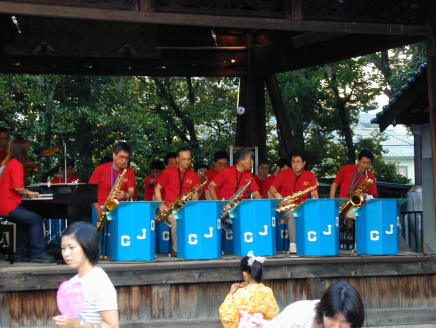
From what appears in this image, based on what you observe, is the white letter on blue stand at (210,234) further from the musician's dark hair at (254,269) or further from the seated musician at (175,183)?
the musician's dark hair at (254,269)

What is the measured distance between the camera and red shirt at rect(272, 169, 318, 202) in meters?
11.2

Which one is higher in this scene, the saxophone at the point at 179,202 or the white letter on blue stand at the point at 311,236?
the saxophone at the point at 179,202

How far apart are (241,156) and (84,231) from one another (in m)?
6.35

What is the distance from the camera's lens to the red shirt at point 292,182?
36.9 ft

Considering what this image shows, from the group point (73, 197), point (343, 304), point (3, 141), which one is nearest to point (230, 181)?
point (73, 197)

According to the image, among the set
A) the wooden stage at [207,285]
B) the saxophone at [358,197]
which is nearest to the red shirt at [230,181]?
the wooden stage at [207,285]

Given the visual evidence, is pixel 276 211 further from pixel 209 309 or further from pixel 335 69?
pixel 335 69

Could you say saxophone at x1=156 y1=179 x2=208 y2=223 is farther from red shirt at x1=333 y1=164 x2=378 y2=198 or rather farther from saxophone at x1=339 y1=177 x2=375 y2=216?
red shirt at x1=333 y1=164 x2=378 y2=198

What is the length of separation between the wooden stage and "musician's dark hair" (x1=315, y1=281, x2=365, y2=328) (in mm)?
5625

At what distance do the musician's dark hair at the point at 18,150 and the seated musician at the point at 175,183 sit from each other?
6.04 feet

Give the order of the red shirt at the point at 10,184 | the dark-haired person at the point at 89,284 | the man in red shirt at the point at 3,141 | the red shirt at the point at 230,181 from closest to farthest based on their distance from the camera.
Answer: the dark-haired person at the point at 89,284, the red shirt at the point at 10,184, the red shirt at the point at 230,181, the man in red shirt at the point at 3,141

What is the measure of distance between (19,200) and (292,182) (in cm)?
384

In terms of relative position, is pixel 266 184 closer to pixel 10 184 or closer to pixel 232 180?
pixel 232 180

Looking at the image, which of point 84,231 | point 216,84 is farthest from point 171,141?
point 84,231
